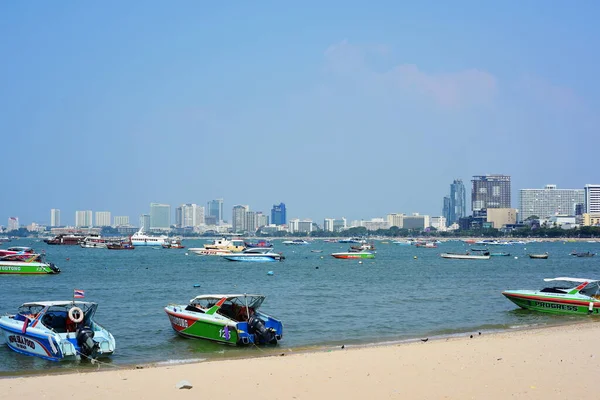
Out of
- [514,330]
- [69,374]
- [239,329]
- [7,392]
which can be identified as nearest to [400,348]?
Answer: [239,329]

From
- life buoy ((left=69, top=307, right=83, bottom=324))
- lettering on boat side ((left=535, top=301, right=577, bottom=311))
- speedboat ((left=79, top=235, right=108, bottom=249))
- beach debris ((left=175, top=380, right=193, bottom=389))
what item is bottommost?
speedboat ((left=79, top=235, right=108, bottom=249))

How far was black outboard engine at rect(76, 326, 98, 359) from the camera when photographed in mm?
21141

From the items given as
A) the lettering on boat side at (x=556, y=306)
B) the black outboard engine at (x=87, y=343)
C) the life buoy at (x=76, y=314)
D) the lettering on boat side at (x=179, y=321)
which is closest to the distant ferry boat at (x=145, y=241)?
the lettering on boat side at (x=556, y=306)

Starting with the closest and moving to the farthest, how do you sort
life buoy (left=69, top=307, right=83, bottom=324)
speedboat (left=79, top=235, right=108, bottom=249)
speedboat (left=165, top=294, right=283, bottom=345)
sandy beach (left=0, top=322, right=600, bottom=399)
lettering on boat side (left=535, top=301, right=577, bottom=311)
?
sandy beach (left=0, top=322, right=600, bottom=399)
life buoy (left=69, top=307, right=83, bottom=324)
speedboat (left=165, top=294, right=283, bottom=345)
lettering on boat side (left=535, top=301, right=577, bottom=311)
speedboat (left=79, top=235, right=108, bottom=249)

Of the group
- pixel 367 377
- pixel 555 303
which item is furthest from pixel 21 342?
pixel 555 303

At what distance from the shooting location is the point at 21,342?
22.7 m

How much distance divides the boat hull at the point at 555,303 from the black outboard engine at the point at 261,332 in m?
15.9

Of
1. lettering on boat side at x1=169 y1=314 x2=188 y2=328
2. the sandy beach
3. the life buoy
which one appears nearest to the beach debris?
the sandy beach

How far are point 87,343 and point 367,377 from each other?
9.03 metres

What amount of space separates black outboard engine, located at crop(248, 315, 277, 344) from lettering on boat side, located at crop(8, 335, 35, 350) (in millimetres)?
7087

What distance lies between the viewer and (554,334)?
82.5ft

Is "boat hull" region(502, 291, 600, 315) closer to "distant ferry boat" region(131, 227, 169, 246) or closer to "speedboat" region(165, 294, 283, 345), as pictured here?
"speedboat" region(165, 294, 283, 345)

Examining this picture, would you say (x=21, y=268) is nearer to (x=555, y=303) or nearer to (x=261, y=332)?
(x=261, y=332)

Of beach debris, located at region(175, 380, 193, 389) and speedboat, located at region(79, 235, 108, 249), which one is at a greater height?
beach debris, located at region(175, 380, 193, 389)
